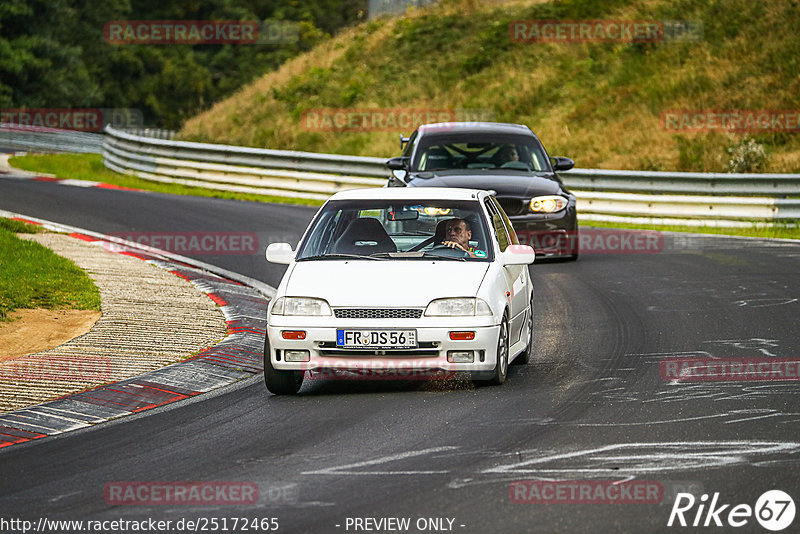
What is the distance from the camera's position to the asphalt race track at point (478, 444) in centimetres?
610

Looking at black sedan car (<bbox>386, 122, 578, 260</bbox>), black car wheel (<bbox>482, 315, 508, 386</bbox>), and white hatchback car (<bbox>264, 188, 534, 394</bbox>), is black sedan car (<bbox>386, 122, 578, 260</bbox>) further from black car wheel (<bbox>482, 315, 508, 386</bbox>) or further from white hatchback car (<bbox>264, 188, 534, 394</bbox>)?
black car wheel (<bbox>482, 315, 508, 386</bbox>)

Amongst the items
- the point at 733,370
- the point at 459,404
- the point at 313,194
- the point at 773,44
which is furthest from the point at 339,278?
the point at 773,44

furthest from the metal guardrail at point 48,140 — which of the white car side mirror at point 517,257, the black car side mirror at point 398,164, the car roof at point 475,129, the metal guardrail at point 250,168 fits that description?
the white car side mirror at point 517,257

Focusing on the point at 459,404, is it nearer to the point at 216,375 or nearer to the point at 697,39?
the point at 216,375

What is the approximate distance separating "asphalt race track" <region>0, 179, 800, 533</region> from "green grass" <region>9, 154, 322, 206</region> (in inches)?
636

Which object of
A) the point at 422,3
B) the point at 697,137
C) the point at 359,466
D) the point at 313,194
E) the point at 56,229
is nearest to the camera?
the point at 359,466

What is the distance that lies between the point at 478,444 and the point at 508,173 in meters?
10.2

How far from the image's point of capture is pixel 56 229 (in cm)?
1945

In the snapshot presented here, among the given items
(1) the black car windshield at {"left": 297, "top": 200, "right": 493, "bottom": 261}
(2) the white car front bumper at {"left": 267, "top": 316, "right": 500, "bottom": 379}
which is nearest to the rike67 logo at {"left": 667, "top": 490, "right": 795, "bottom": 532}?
(2) the white car front bumper at {"left": 267, "top": 316, "right": 500, "bottom": 379}

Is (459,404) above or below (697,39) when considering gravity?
below

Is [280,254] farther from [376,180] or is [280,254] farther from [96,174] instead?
[96,174]

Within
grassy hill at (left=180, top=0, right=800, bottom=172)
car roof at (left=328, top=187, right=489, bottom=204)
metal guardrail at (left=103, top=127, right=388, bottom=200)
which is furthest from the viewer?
grassy hill at (left=180, top=0, right=800, bottom=172)

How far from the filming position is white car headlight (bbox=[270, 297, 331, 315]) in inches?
356

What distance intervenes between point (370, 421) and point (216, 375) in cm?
221
